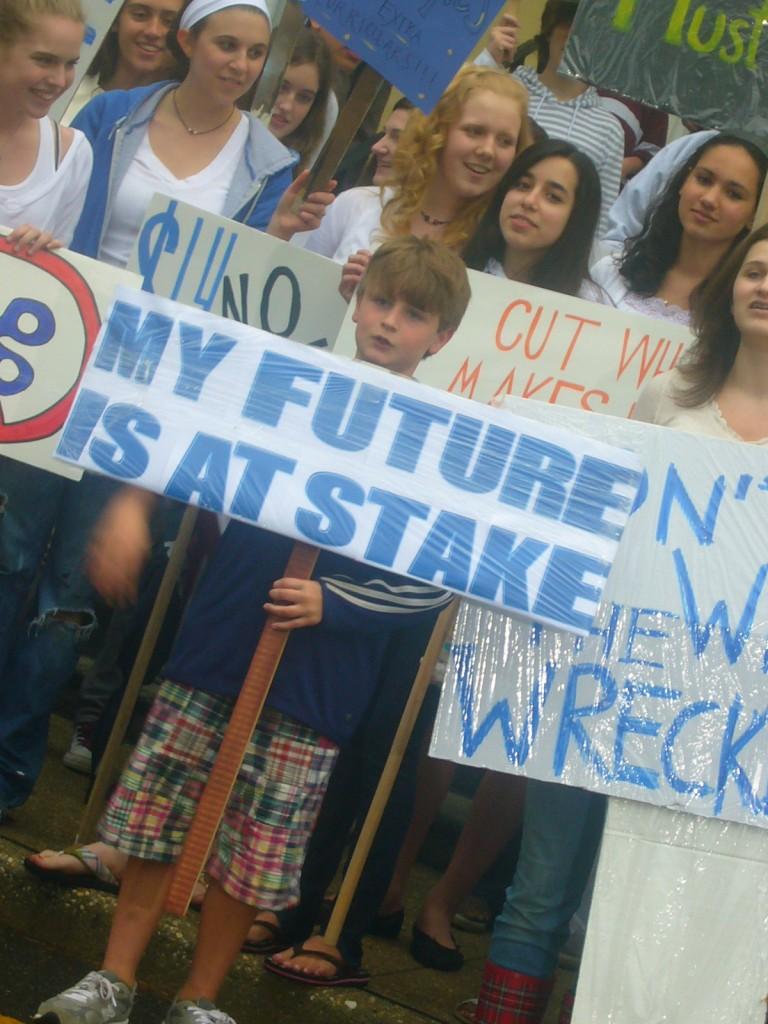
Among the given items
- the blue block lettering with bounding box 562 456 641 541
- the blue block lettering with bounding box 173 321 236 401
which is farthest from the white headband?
the blue block lettering with bounding box 562 456 641 541

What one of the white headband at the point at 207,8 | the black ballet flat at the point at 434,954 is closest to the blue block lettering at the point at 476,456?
the black ballet flat at the point at 434,954

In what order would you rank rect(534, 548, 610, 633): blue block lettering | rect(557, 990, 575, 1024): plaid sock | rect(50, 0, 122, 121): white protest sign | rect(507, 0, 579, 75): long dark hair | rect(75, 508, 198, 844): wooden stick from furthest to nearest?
rect(507, 0, 579, 75): long dark hair < rect(50, 0, 122, 121): white protest sign < rect(75, 508, 198, 844): wooden stick < rect(557, 990, 575, 1024): plaid sock < rect(534, 548, 610, 633): blue block lettering

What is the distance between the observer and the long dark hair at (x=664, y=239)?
4172 millimetres

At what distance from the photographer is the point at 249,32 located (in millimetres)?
4012

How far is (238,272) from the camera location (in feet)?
13.0

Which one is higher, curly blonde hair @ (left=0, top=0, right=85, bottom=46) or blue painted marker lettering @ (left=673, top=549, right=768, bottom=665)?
curly blonde hair @ (left=0, top=0, right=85, bottom=46)

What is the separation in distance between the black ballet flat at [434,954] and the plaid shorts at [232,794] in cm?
81

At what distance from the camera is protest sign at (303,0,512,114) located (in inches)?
155

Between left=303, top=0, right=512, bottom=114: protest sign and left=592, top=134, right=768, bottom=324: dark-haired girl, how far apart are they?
2.14 feet

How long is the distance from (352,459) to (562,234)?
1.38 meters

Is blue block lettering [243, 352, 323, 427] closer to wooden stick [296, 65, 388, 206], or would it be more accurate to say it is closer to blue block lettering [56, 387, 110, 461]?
blue block lettering [56, 387, 110, 461]

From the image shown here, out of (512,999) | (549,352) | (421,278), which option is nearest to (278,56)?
(549,352)

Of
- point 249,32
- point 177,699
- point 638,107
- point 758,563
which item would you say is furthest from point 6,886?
point 638,107

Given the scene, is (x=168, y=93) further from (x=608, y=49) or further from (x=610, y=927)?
(x=610, y=927)
